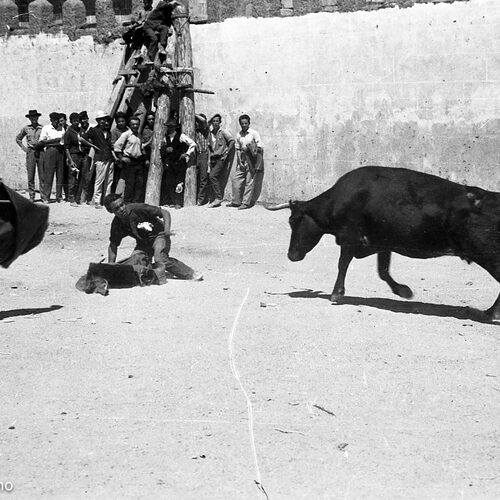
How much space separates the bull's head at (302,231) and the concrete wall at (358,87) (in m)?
5.09

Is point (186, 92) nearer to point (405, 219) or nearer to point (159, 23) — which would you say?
point (159, 23)

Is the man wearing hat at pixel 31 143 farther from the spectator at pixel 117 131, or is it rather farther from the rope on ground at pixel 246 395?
the rope on ground at pixel 246 395

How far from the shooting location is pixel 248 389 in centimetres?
746

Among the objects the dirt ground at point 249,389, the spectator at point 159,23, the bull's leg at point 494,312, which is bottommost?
the bull's leg at point 494,312

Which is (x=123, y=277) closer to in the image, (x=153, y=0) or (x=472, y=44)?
(x=472, y=44)

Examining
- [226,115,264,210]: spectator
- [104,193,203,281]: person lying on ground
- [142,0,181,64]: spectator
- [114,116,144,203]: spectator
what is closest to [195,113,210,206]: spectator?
[226,115,264,210]: spectator

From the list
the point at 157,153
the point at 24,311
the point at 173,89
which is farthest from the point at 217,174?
the point at 24,311

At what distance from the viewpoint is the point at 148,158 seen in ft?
56.5

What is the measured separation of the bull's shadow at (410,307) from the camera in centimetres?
987

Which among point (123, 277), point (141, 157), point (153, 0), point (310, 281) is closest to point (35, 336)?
point (123, 277)

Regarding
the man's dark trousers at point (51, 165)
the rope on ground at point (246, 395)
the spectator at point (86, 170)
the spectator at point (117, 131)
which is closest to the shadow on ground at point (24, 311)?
the rope on ground at point (246, 395)

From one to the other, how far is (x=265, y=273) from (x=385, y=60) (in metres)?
5.06

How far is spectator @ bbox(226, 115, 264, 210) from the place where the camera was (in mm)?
16875

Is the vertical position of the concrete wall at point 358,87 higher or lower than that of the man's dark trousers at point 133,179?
higher
